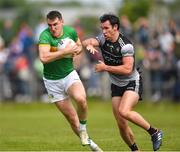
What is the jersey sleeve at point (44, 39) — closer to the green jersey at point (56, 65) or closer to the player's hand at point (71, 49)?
the green jersey at point (56, 65)

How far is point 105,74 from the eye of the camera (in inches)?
1219

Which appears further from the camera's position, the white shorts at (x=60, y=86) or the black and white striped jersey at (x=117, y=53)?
the white shorts at (x=60, y=86)

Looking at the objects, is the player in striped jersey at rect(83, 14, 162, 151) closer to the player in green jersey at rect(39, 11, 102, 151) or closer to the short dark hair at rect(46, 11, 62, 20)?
the player in green jersey at rect(39, 11, 102, 151)

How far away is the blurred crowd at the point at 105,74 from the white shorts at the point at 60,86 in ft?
44.7

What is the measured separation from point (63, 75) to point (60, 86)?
0.23 metres

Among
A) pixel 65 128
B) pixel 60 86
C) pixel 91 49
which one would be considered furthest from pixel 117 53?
pixel 65 128

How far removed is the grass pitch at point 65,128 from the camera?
16.0m

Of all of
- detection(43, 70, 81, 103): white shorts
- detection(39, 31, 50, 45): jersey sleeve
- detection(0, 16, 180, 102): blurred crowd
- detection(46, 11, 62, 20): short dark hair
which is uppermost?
detection(46, 11, 62, 20): short dark hair

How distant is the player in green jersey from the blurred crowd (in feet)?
44.8

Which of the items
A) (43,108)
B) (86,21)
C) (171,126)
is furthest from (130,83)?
(86,21)

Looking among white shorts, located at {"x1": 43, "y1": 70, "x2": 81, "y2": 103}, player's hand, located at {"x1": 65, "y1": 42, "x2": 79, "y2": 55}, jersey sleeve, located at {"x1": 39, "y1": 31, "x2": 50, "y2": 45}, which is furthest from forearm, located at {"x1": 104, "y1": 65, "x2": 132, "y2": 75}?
jersey sleeve, located at {"x1": 39, "y1": 31, "x2": 50, "y2": 45}

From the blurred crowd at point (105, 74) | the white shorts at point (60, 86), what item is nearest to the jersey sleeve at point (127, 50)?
the white shorts at point (60, 86)

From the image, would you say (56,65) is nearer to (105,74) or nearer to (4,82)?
(105,74)

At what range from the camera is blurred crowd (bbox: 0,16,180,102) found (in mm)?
29672
